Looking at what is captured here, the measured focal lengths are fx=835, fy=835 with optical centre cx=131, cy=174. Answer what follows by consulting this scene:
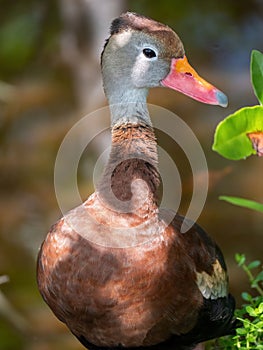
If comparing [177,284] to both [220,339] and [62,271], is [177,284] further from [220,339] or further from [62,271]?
[220,339]

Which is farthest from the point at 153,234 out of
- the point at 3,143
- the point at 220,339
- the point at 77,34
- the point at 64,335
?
the point at 77,34

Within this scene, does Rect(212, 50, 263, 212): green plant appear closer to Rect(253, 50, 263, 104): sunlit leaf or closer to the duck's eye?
Rect(253, 50, 263, 104): sunlit leaf

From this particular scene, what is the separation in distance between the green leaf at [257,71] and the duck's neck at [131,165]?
50 cm

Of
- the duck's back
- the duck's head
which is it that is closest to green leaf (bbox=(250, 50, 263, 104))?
the duck's head

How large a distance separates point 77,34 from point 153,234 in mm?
4092

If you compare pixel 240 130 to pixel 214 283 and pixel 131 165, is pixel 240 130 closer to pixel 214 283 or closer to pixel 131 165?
pixel 131 165

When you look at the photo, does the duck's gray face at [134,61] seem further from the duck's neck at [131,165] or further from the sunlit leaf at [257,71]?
the sunlit leaf at [257,71]

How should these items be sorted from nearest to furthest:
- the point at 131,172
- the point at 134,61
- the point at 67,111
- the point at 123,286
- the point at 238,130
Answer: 1. the point at 238,130
2. the point at 123,286
3. the point at 131,172
4. the point at 134,61
5. the point at 67,111

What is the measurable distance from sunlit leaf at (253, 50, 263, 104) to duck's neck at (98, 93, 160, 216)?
501 mm

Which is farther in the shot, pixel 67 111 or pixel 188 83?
pixel 67 111

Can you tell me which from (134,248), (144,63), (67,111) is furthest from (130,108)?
(67,111)

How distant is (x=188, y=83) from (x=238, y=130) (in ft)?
1.51

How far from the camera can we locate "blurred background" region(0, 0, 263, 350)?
4.80 meters

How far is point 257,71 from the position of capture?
270 cm
